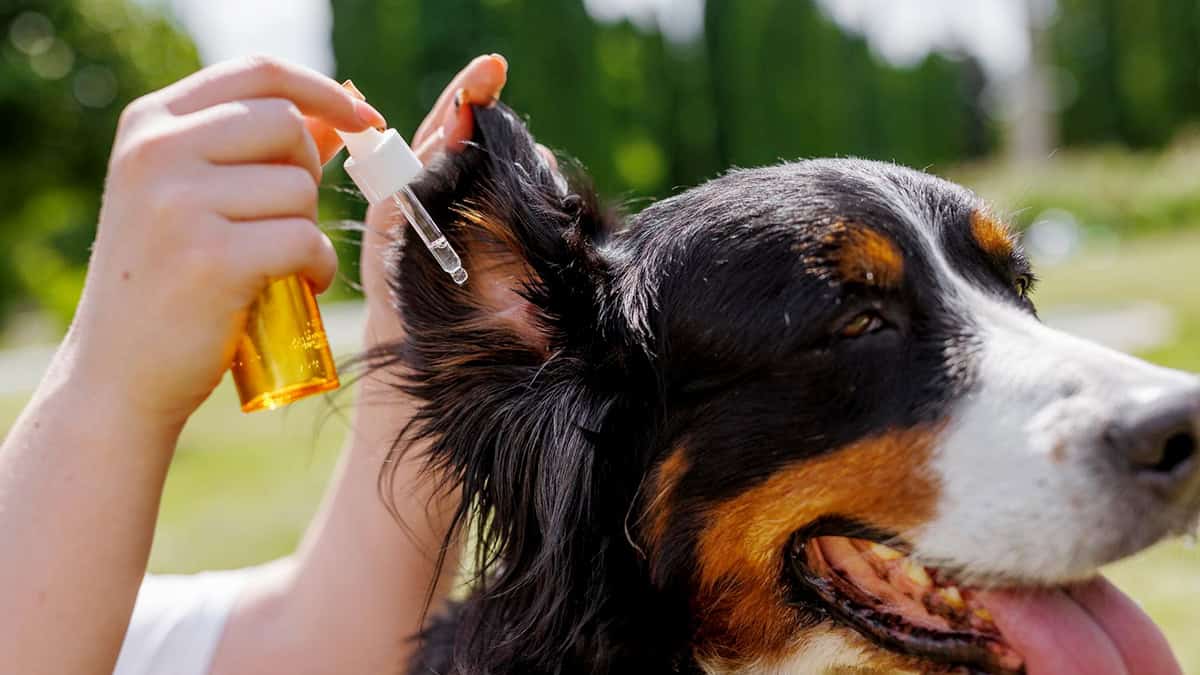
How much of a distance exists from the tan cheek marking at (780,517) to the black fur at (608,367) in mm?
40

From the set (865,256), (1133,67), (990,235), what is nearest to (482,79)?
(865,256)

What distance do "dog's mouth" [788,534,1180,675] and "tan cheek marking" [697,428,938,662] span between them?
6 centimetres

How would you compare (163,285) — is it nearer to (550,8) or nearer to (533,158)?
(533,158)

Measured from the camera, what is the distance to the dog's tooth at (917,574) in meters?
2.20

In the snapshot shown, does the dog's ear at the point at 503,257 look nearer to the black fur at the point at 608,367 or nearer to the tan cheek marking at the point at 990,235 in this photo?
the black fur at the point at 608,367

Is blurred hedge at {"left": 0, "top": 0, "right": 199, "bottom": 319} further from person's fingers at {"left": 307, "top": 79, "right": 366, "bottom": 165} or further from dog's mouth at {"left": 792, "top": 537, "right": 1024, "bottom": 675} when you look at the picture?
dog's mouth at {"left": 792, "top": 537, "right": 1024, "bottom": 675}

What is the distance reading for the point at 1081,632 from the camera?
6.77ft

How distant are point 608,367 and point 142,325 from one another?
0.90 metres

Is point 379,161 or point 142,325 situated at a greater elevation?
point 379,161

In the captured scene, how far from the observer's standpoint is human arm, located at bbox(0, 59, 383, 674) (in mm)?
1810

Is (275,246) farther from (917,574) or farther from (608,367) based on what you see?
(917,574)

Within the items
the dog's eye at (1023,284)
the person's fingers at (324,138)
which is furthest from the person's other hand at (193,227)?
the dog's eye at (1023,284)

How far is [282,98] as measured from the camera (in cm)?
189

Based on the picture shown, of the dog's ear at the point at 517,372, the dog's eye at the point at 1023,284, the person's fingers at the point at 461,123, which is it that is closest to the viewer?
the dog's ear at the point at 517,372
